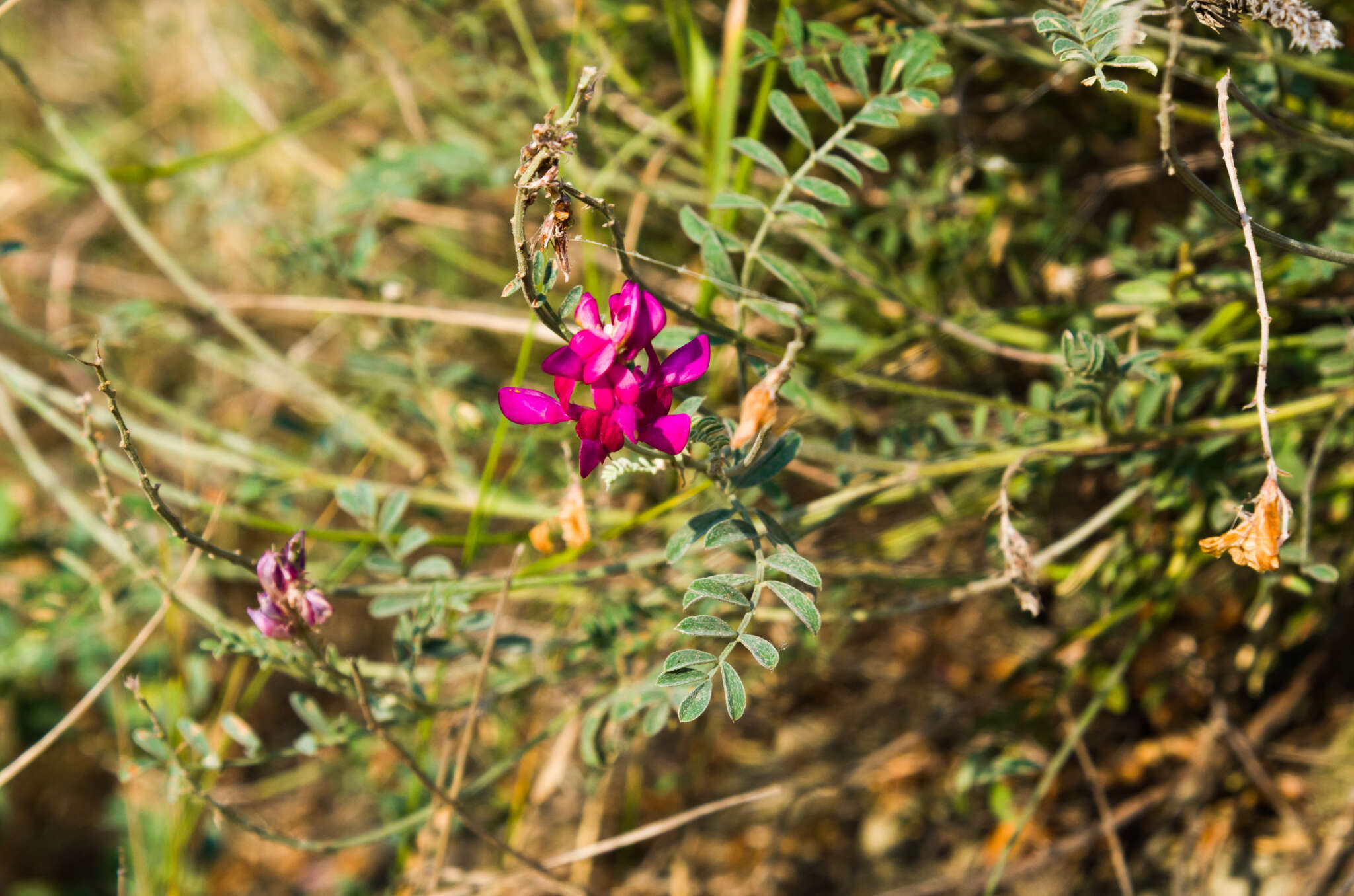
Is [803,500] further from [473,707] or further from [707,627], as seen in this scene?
[707,627]

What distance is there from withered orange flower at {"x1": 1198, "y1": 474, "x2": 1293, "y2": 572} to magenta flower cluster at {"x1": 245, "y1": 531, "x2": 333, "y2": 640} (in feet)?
2.59

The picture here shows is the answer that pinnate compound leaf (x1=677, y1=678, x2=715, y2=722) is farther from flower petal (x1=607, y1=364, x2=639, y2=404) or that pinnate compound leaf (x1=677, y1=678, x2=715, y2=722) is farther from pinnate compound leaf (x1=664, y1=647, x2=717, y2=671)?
flower petal (x1=607, y1=364, x2=639, y2=404)

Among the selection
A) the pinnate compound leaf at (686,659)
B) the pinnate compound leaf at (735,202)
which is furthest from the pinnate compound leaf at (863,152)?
the pinnate compound leaf at (686,659)

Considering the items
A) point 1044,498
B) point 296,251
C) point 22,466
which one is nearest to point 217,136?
point 22,466

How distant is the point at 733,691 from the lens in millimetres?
752

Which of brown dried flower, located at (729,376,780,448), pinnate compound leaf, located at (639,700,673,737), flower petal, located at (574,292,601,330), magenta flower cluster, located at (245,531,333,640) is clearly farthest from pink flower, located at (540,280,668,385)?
pinnate compound leaf, located at (639,700,673,737)

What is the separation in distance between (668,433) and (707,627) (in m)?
0.17

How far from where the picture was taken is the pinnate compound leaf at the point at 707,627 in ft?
2.52

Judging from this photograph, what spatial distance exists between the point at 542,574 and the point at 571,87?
71 centimetres

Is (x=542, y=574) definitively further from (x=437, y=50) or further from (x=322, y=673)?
(x=437, y=50)

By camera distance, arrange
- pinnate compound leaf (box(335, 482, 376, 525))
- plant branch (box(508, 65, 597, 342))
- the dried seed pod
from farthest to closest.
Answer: pinnate compound leaf (box(335, 482, 376, 525)), the dried seed pod, plant branch (box(508, 65, 597, 342))

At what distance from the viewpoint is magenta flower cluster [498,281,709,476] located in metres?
0.71

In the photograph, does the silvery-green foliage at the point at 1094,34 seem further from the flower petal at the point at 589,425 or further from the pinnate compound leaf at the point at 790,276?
the flower petal at the point at 589,425

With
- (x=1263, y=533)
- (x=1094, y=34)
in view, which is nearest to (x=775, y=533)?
(x=1263, y=533)
